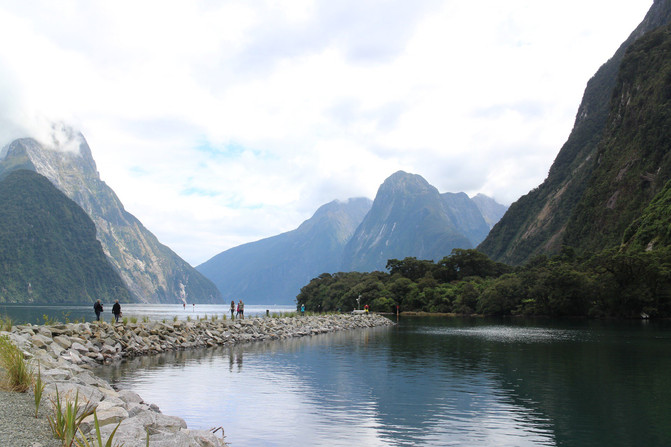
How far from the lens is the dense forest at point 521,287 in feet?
278

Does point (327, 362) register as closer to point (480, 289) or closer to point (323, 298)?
point (480, 289)

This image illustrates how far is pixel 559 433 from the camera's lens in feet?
50.1

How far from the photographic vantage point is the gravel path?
9508 mm

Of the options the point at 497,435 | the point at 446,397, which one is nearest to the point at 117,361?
the point at 446,397

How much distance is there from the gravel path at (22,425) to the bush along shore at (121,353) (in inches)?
10.6

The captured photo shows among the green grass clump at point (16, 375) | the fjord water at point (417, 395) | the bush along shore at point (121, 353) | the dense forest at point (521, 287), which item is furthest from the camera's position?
the dense forest at point (521, 287)

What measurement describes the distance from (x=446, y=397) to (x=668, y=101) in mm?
151010

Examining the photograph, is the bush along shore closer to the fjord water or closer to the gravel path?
the gravel path

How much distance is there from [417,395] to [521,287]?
92.7m

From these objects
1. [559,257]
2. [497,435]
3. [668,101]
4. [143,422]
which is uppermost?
[668,101]

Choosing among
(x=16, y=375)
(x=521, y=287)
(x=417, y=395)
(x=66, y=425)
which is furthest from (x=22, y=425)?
(x=521, y=287)

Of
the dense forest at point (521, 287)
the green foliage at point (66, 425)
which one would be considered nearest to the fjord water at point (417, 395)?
the green foliage at point (66, 425)

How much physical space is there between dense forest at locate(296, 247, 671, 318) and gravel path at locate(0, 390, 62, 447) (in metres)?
89.2

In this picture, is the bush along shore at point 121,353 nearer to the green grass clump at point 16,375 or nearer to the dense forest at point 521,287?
the green grass clump at point 16,375
